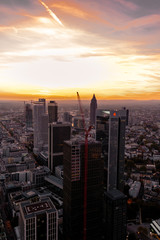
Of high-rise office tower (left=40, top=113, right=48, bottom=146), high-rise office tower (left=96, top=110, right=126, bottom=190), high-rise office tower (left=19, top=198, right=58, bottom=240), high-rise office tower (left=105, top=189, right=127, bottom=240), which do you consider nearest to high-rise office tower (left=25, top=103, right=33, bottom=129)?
high-rise office tower (left=40, top=113, right=48, bottom=146)

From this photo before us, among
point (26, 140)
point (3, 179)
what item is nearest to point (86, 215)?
point (3, 179)

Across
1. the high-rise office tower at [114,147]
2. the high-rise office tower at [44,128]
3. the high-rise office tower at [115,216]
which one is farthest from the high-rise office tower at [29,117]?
the high-rise office tower at [115,216]

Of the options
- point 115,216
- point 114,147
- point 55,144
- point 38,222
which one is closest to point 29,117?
point 55,144

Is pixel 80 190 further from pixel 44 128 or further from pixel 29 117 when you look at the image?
pixel 29 117

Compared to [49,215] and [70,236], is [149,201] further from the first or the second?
[49,215]

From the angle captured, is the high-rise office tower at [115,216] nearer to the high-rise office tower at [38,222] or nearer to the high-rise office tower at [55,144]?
the high-rise office tower at [38,222]

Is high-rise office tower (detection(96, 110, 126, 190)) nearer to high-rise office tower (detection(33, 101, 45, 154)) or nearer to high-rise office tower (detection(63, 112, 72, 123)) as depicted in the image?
high-rise office tower (detection(33, 101, 45, 154))
